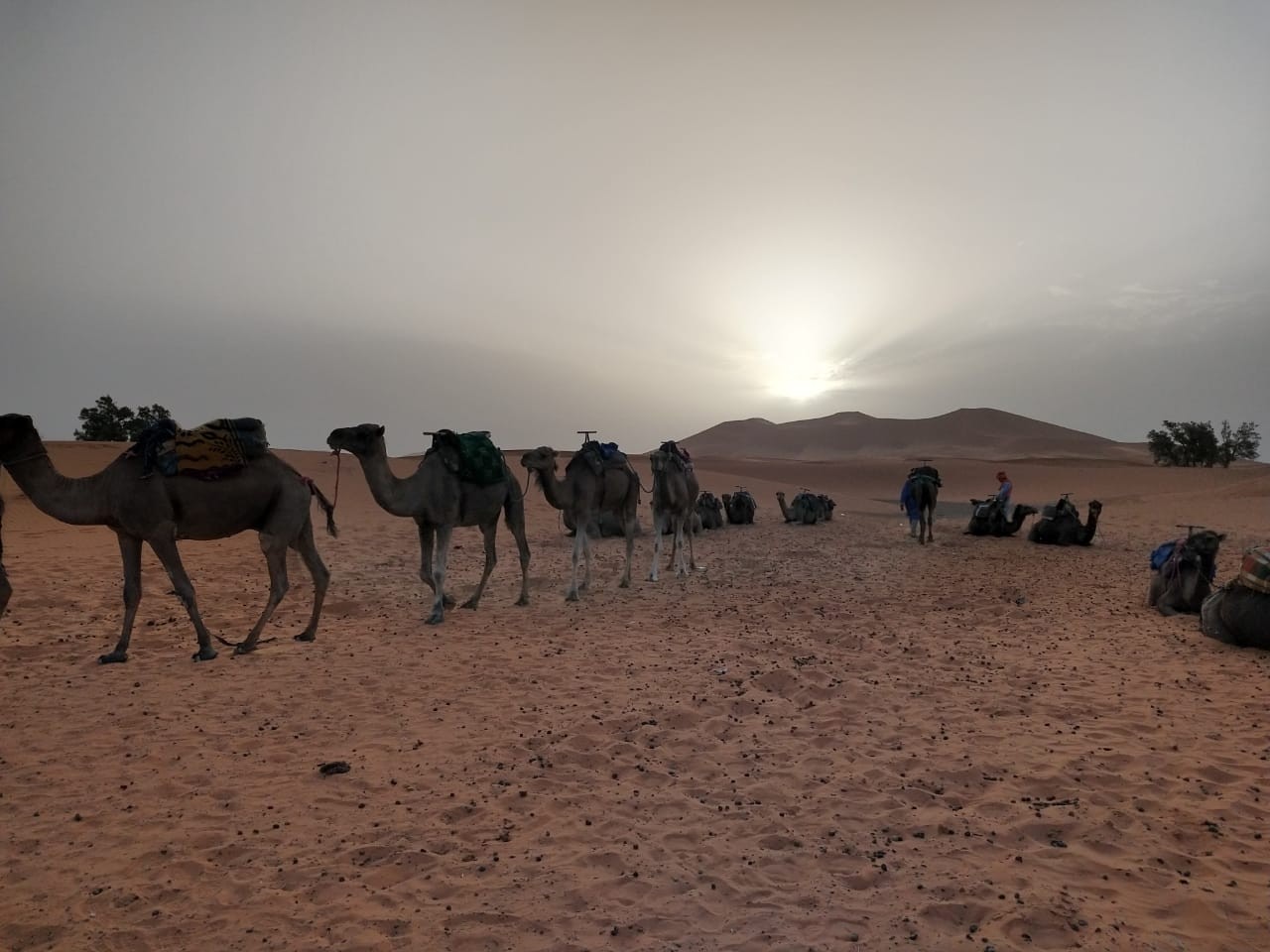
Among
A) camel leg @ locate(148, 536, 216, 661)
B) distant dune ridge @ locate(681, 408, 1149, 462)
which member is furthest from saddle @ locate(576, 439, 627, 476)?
distant dune ridge @ locate(681, 408, 1149, 462)

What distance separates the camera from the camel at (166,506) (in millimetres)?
7734

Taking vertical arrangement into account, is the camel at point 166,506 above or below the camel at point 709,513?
above

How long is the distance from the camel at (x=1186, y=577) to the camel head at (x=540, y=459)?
29.6ft

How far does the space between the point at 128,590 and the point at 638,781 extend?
6499 millimetres

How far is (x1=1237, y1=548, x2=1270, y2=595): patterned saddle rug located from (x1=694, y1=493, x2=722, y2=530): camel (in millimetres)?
14071

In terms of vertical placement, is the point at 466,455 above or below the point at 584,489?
above

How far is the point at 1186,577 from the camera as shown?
412 inches

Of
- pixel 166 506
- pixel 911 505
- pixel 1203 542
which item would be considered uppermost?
pixel 166 506

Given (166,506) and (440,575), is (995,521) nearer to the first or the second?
(440,575)

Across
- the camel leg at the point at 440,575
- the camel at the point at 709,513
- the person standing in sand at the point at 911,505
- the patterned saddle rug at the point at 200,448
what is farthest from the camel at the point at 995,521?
the patterned saddle rug at the point at 200,448

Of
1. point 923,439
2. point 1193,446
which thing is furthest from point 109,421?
point 923,439

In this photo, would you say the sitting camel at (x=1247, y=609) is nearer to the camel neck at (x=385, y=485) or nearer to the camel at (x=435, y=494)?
the camel at (x=435, y=494)

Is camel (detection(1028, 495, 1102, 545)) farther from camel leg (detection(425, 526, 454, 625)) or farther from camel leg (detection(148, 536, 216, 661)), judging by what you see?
camel leg (detection(148, 536, 216, 661))

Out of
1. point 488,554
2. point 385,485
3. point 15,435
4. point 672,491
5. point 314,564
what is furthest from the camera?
point 672,491
